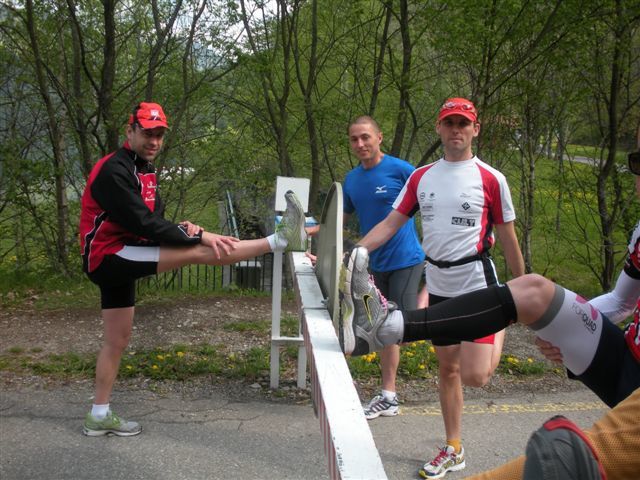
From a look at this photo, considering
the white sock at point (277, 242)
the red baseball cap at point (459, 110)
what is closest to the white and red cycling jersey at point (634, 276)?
the red baseball cap at point (459, 110)

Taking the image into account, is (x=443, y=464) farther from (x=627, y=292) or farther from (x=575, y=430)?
(x=575, y=430)

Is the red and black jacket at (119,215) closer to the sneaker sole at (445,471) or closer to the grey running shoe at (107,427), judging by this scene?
the grey running shoe at (107,427)

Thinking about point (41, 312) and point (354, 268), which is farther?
point (41, 312)

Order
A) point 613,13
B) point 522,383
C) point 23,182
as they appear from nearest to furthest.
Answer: point 522,383, point 613,13, point 23,182

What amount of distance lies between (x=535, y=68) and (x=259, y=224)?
525 centimetres

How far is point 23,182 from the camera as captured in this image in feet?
25.7

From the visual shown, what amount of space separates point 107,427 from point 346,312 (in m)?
2.11

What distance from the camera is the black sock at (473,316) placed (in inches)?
99.1

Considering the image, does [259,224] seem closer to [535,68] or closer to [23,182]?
[23,182]

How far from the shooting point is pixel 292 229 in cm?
406

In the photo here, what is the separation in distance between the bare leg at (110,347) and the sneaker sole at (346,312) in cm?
177

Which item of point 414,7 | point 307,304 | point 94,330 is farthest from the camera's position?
point 414,7

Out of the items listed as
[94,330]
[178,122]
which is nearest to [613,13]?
[178,122]

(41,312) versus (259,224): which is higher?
(259,224)
